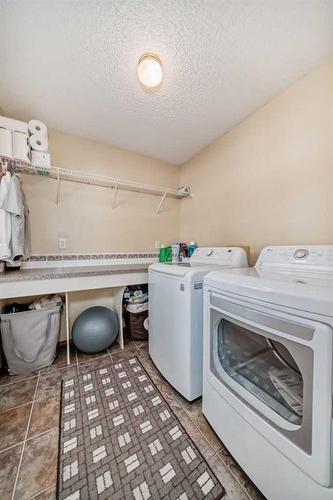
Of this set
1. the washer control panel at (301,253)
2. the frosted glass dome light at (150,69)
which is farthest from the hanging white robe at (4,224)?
the washer control panel at (301,253)

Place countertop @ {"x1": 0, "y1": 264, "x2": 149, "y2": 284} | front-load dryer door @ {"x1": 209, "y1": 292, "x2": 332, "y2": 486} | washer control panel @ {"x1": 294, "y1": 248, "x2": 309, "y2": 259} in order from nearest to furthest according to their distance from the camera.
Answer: front-load dryer door @ {"x1": 209, "y1": 292, "x2": 332, "y2": 486} → washer control panel @ {"x1": 294, "y1": 248, "x2": 309, "y2": 259} → countertop @ {"x1": 0, "y1": 264, "x2": 149, "y2": 284}

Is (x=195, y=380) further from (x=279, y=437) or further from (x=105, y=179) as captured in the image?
(x=105, y=179)

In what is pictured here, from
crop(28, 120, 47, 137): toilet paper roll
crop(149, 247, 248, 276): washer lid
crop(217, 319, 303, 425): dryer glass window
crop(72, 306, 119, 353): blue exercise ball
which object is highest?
crop(28, 120, 47, 137): toilet paper roll

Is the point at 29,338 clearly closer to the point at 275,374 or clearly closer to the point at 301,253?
the point at 275,374

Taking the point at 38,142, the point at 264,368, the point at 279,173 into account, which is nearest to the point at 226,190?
the point at 279,173

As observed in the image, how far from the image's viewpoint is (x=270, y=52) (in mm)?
1151

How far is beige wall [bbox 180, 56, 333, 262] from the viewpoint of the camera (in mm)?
1225

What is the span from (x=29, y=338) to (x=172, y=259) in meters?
1.53

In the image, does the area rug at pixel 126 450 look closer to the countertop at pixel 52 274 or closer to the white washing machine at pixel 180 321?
the white washing machine at pixel 180 321

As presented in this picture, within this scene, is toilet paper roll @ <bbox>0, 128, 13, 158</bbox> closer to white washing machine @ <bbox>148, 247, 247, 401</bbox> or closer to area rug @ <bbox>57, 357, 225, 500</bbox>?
white washing machine @ <bbox>148, 247, 247, 401</bbox>

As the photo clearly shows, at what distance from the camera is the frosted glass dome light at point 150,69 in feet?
3.69

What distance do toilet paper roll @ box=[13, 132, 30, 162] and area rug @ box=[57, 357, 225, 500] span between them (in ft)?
6.20

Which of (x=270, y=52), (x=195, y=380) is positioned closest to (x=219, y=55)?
(x=270, y=52)

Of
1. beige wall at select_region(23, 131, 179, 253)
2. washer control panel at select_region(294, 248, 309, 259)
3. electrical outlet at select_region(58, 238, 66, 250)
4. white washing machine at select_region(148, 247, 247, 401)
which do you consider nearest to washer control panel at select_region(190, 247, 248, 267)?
white washing machine at select_region(148, 247, 247, 401)
